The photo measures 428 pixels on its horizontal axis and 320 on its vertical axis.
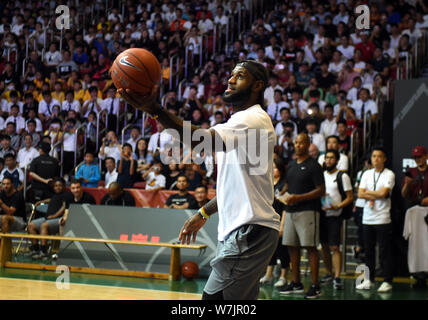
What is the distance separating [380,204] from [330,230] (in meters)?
0.79

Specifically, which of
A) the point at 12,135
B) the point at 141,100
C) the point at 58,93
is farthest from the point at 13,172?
the point at 141,100

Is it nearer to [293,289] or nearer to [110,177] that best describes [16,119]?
[110,177]

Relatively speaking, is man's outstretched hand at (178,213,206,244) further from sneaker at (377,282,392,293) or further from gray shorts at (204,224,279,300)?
sneaker at (377,282,392,293)

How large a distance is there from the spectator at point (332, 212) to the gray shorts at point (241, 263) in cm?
525

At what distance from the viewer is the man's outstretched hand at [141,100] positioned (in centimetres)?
299

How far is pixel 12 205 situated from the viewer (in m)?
10.9

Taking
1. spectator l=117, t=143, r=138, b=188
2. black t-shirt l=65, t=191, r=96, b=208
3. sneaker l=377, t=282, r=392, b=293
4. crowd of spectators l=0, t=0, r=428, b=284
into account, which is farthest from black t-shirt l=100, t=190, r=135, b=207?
sneaker l=377, t=282, r=392, b=293

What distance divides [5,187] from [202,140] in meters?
8.68

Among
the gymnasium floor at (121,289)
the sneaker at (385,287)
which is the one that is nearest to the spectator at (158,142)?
the gymnasium floor at (121,289)

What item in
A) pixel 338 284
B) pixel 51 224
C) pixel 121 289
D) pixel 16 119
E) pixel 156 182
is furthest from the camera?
pixel 16 119

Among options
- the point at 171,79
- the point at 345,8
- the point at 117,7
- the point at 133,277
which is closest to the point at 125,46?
the point at 171,79

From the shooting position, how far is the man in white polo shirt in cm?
841

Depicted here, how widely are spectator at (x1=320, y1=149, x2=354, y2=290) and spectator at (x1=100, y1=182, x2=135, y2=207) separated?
3504 mm

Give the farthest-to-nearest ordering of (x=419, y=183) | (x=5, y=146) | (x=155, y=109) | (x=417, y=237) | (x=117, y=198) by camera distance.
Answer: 1. (x=5, y=146)
2. (x=117, y=198)
3. (x=417, y=237)
4. (x=419, y=183)
5. (x=155, y=109)
